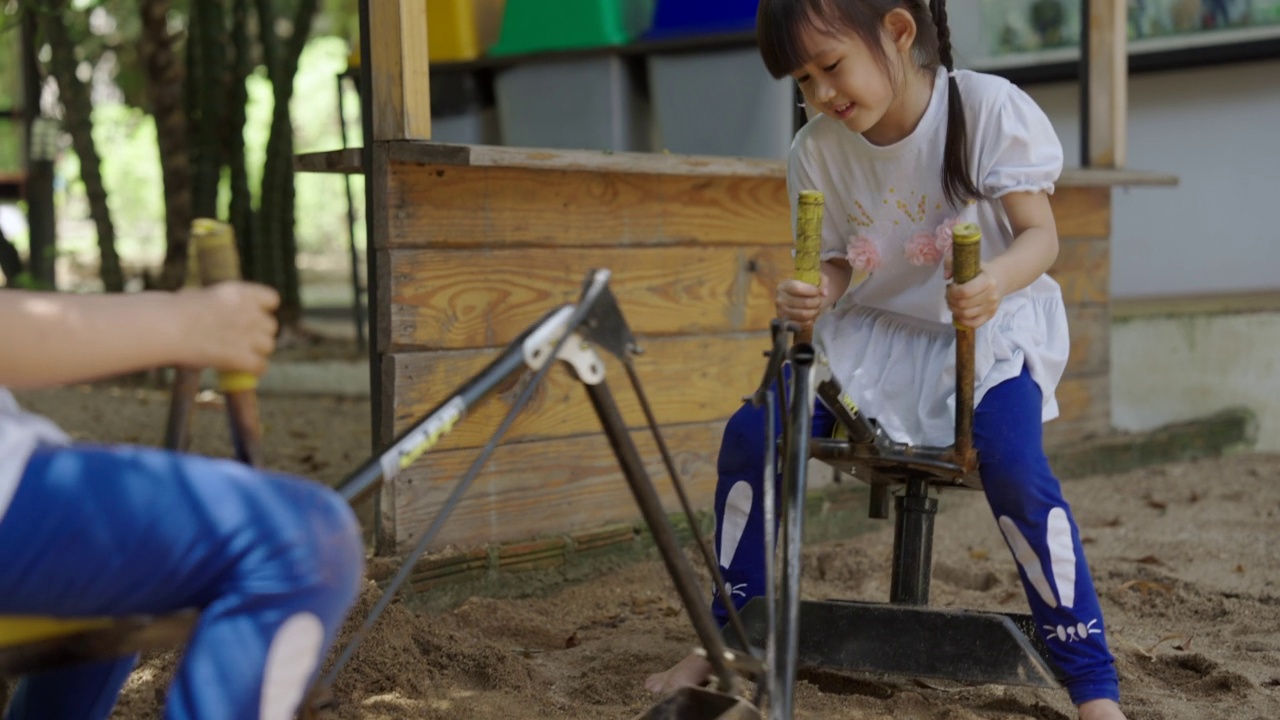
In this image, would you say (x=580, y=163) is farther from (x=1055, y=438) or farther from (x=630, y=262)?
(x=1055, y=438)

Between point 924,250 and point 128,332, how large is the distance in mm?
1544

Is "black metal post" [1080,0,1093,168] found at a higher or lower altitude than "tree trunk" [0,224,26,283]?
higher

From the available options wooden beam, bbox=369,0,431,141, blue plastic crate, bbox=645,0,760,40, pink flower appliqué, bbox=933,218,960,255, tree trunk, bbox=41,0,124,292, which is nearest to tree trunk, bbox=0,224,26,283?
tree trunk, bbox=41,0,124,292

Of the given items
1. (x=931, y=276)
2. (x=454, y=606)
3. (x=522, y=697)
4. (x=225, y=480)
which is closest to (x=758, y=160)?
(x=931, y=276)

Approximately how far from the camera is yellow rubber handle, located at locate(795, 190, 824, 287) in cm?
207

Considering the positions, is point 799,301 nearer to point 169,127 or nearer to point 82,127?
point 169,127

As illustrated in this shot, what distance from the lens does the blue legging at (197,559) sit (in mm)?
1313

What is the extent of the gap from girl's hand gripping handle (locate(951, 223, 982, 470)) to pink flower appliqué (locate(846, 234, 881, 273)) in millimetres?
396

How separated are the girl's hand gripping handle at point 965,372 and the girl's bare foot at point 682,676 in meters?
0.62

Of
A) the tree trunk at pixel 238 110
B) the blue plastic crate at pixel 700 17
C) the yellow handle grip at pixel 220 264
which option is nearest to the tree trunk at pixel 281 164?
the tree trunk at pixel 238 110

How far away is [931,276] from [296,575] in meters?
1.52

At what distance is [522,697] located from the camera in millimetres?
2502

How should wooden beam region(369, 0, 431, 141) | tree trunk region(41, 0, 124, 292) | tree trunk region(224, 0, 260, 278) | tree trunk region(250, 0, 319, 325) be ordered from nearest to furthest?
1. wooden beam region(369, 0, 431, 141)
2. tree trunk region(41, 0, 124, 292)
3. tree trunk region(224, 0, 260, 278)
4. tree trunk region(250, 0, 319, 325)

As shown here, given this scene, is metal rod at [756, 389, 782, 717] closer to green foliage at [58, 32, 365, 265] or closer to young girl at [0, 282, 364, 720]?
young girl at [0, 282, 364, 720]
